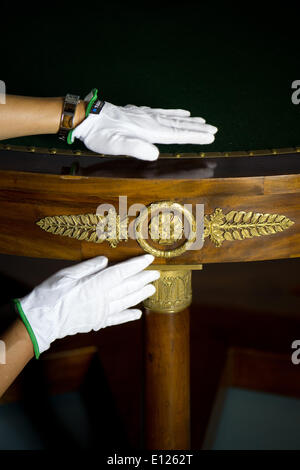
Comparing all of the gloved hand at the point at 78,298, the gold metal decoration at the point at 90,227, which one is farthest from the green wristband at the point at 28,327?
the gold metal decoration at the point at 90,227

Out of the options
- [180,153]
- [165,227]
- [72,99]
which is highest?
[72,99]

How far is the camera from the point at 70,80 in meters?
1.18

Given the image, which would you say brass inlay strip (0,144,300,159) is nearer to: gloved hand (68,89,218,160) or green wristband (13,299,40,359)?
gloved hand (68,89,218,160)

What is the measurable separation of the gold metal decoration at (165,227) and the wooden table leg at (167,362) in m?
0.11

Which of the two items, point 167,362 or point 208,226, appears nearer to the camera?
point 208,226

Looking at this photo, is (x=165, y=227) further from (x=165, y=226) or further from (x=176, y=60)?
(x=176, y=60)

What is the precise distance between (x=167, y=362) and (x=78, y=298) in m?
0.24

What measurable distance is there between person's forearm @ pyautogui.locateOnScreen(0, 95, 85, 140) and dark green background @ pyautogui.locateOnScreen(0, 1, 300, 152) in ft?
0.07

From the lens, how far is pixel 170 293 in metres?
1.05

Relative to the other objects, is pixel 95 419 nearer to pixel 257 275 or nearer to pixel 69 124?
pixel 257 275

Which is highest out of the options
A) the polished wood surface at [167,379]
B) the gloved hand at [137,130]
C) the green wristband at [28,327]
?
the gloved hand at [137,130]

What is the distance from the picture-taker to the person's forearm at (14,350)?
958 millimetres

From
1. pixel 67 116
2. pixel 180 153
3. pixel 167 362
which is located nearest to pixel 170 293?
pixel 167 362

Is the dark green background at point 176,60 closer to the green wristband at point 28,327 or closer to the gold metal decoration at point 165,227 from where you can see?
the gold metal decoration at point 165,227
